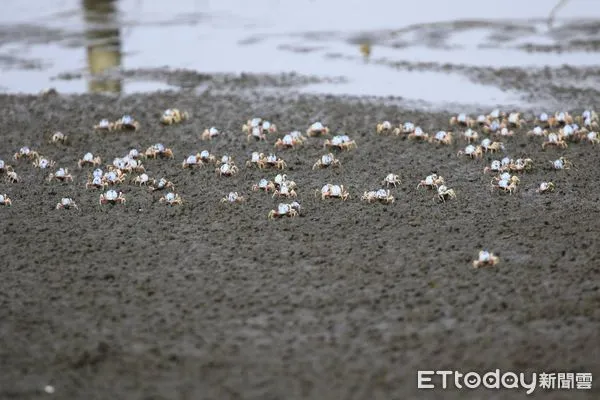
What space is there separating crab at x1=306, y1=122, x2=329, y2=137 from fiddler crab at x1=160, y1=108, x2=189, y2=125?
1745mm

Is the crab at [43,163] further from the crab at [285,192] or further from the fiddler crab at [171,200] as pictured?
the crab at [285,192]

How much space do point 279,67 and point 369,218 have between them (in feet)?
20.6

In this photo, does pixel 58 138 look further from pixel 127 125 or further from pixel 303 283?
pixel 303 283

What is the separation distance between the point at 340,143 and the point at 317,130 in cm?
63

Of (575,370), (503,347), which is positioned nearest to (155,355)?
(503,347)

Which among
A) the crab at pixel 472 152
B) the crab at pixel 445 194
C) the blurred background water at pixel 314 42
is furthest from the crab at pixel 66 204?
the blurred background water at pixel 314 42

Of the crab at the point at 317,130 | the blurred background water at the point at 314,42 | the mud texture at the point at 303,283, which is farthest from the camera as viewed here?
the blurred background water at the point at 314,42

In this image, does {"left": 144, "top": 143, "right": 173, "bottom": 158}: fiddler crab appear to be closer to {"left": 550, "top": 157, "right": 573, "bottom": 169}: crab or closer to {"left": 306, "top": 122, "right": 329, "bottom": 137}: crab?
{"left": 306, "top": 122, "right": 329, "bottom": 137}: crab

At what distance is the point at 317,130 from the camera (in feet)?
33.5

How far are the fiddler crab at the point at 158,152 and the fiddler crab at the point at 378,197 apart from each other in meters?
2.57

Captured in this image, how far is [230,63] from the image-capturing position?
1384cm

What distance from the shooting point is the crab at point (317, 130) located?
10.2 meters

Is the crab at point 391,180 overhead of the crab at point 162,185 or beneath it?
beneath

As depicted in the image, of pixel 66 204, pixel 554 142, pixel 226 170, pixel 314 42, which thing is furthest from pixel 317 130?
pixel 314 42
